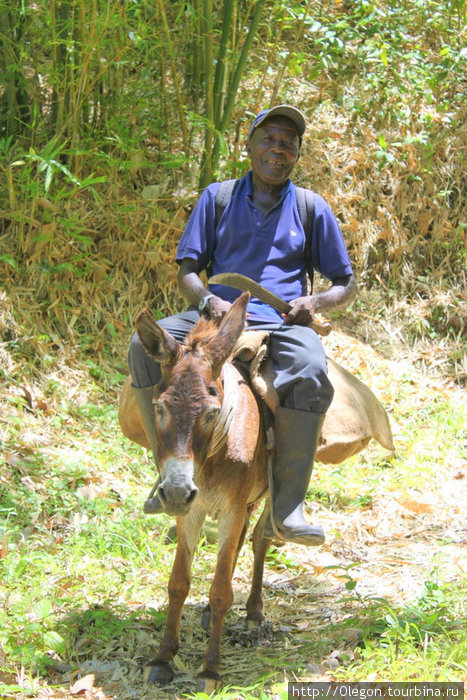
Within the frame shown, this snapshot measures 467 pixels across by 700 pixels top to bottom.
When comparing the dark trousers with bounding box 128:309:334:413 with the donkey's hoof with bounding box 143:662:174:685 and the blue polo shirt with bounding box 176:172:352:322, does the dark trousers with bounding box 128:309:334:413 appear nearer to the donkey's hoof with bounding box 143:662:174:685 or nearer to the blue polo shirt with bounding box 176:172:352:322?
the blue polo shirt with bounding box 176:172:352:322

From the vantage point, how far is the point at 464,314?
26.8 feet

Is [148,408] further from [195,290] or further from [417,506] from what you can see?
[417,506]

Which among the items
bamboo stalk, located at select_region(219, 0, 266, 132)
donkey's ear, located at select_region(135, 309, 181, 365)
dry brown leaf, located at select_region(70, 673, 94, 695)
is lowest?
dry brown leaf, located at select_region(70, 673, 94, 695)

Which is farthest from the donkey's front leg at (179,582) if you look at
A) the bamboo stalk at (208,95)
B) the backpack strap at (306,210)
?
the bamboo stalk at (208,95)

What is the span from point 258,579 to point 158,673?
35.3 inches

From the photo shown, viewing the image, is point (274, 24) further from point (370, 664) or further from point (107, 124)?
point (370, 664)

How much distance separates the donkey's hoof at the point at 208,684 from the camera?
3389 millimetres

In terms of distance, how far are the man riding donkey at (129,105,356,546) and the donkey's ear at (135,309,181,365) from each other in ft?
1.32

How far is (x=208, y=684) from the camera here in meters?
3.40

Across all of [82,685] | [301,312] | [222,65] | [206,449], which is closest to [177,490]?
[206,449]

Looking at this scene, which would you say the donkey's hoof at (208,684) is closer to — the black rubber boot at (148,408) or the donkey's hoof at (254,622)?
the donkey's hoof at (254,622)

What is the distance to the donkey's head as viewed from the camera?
119 inches

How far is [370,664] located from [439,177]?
637cm

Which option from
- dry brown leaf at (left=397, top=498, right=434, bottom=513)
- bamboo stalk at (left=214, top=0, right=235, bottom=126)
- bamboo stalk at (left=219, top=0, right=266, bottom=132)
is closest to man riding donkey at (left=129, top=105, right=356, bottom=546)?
dry brown leaf at (left=397, top=498, right=434, bottom=513)
